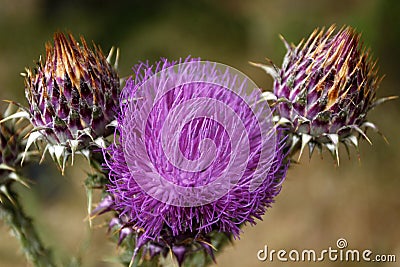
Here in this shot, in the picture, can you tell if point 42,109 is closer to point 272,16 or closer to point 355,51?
point 355,51

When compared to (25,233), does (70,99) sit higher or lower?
higher

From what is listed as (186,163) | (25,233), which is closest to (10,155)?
(25,233)

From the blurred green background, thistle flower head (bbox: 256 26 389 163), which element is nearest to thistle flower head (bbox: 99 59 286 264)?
thistle flower head (bbox: 256 26 389 163)

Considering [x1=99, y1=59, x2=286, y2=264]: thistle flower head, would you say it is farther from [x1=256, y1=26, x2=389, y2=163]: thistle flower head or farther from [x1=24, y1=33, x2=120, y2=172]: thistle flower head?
[x1=256, y1=26, x2=389, y2=163]: thistle flower head

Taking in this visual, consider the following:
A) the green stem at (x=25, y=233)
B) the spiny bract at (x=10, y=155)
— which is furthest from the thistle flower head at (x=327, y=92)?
the green stem at (x=25, y=233)

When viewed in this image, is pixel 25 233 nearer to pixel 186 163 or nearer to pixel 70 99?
pixel 70 99

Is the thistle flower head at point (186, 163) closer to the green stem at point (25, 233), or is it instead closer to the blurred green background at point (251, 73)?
the green stem at point (25, 233)

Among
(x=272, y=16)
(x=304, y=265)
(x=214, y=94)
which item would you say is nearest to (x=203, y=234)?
(x=214, y=94)
